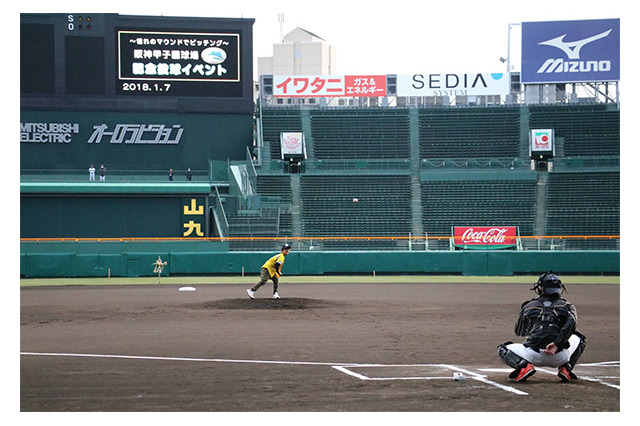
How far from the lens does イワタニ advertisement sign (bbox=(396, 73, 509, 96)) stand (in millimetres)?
56250

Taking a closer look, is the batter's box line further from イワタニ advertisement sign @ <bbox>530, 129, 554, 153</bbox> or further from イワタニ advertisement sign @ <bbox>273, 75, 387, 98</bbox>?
イワタニ advertisement sign @ <bbox>273, 75, 387, 98</bbox>

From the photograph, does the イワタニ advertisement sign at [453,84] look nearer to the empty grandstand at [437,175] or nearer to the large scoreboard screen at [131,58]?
the empty grandstand at [437,175]

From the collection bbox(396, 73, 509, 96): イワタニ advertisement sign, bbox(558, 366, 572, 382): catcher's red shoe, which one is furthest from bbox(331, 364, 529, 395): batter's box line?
bbox(396, 73, 509, 96): イワタニ advertisement sign

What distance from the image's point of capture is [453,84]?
185 ft

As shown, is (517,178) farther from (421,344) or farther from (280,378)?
(280,378)

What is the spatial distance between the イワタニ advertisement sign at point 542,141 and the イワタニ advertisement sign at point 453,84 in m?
4.88

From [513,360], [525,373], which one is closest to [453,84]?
[513,360]

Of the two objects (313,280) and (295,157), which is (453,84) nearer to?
(295,157)

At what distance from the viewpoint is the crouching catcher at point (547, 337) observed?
10.4 m

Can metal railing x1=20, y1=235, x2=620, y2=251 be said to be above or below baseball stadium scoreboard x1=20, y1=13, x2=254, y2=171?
below

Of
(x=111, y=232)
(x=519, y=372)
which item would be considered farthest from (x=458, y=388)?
(x=111, y=232)

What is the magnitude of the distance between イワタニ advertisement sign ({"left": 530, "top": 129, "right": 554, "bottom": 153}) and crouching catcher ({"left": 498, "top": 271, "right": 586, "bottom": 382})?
4321cm

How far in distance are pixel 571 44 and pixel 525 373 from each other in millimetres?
49356

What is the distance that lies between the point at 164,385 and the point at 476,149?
45.6 m
